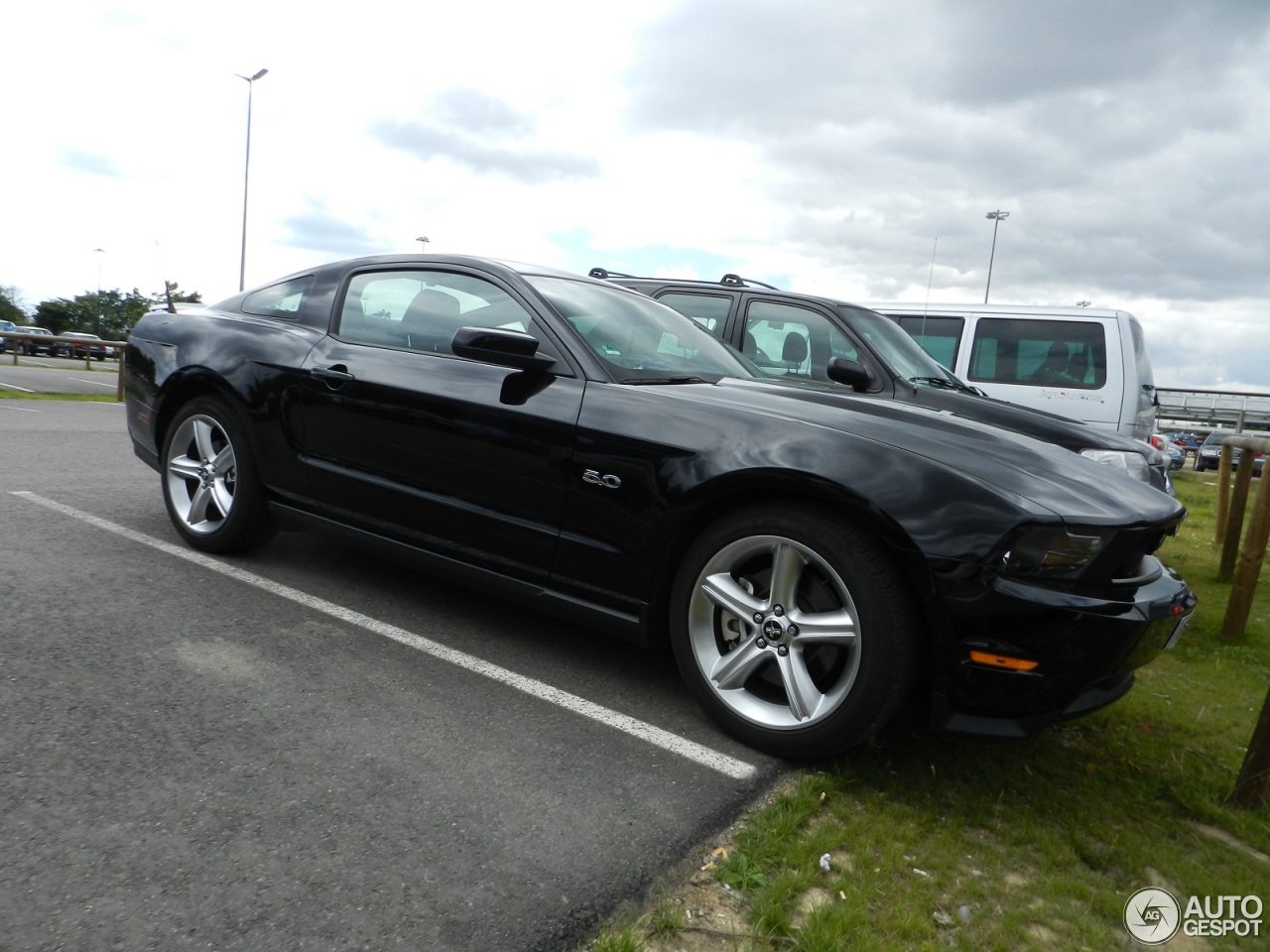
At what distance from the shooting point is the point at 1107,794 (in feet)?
9.35

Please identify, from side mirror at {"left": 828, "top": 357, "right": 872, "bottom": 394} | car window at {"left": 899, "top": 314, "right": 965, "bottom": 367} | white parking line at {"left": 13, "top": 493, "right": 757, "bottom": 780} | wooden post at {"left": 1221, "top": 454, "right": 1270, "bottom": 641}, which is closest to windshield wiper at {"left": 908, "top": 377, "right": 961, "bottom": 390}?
side mirror at {"left": 828, "top": 357, "right": 872, "bottom": 394}

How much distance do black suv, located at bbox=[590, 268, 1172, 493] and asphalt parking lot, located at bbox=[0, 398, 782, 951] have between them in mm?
2639

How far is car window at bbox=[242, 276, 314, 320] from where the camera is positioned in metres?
4.32

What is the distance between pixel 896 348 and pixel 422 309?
361 centimetres

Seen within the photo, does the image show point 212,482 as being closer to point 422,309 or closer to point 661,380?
point 422,309

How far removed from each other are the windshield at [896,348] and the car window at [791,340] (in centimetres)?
17

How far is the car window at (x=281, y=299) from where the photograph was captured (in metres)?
4.32

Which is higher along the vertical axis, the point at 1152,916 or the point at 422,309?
the point at 422,309

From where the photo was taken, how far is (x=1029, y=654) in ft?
8.27

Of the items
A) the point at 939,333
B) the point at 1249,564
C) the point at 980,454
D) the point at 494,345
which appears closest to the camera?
the point at 980,454

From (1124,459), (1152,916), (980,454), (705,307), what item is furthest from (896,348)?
(1152,916)

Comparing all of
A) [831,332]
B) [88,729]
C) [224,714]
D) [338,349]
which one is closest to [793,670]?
[224,714]

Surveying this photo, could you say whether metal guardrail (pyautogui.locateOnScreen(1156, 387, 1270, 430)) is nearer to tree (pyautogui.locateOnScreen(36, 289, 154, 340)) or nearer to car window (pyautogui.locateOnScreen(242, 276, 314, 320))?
car window (pyautogui.locateOnScreen(242, 276, 314, 320))

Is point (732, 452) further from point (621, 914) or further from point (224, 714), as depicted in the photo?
point (224, 714)
